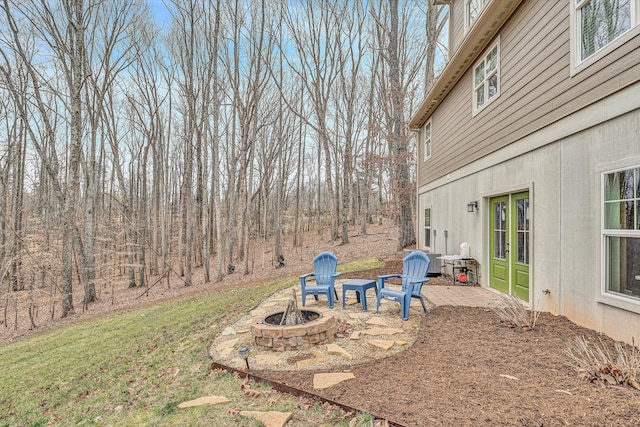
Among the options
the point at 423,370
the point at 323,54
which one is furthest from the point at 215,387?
the point at 323,54

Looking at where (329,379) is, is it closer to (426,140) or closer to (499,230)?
(499,230)

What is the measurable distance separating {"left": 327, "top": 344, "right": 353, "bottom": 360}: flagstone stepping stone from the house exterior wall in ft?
8.35

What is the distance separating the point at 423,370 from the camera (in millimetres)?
2945

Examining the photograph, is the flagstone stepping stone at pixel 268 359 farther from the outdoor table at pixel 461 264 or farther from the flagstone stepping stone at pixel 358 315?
the outdoor table at pixel 461 264

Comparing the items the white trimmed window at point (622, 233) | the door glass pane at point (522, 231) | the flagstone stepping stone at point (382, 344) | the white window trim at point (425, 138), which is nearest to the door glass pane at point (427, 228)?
the white window trim at point (425, 138)

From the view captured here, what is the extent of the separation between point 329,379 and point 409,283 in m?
2.02

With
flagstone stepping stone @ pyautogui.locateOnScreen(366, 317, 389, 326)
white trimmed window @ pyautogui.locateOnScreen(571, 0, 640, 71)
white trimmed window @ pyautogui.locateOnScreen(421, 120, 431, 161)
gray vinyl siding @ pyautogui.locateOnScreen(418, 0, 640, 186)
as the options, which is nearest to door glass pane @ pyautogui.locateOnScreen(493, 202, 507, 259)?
gray vinyl siding @ pyautogui.locateOnScreen(418, 0, 640, 186)

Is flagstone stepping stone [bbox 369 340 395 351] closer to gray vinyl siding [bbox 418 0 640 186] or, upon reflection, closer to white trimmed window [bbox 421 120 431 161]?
gray vinyl siding [bbox 418 0 640 186]

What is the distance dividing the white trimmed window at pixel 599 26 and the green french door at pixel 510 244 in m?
1.92

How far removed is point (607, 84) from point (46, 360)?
312 inches

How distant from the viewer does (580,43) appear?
150 inches

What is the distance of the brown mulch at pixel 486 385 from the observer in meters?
2.14

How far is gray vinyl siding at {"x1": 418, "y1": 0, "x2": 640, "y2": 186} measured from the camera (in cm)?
337

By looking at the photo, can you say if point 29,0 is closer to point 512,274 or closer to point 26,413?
point 26,413
